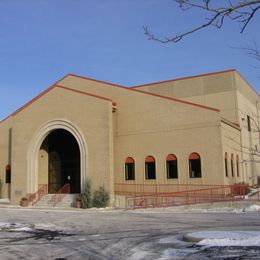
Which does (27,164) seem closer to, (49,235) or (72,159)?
(72,159)

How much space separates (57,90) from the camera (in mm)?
36531

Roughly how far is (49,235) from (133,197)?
1760cm

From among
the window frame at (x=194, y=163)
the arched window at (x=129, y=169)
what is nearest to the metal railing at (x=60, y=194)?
the arched window at (x=129, y=169)

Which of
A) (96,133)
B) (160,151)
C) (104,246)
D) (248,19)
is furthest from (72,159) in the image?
(248,19)

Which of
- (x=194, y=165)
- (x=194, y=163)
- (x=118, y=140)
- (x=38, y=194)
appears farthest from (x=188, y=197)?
(x=38, y=194)

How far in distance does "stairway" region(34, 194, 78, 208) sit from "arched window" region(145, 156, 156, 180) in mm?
5794

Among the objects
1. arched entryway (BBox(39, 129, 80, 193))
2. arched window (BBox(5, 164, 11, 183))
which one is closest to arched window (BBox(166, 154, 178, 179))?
arched entryway (BBox(39, 129, 80, 193))

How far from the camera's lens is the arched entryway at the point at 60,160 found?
129 ft

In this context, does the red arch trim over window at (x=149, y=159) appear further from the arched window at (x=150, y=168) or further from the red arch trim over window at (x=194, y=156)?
the red arch trim over window at (x=194, y=156)

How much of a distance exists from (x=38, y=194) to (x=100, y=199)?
703cm

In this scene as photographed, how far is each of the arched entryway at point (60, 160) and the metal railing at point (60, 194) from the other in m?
1.29

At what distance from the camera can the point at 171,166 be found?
33.9 metres

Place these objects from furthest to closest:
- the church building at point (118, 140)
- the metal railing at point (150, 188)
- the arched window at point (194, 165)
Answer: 1. the church building at point (118, 140)
2. the arched window at point (194, 165)
3. the metal railing at point (150, 188)

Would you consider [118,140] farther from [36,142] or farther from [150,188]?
[36,142]
